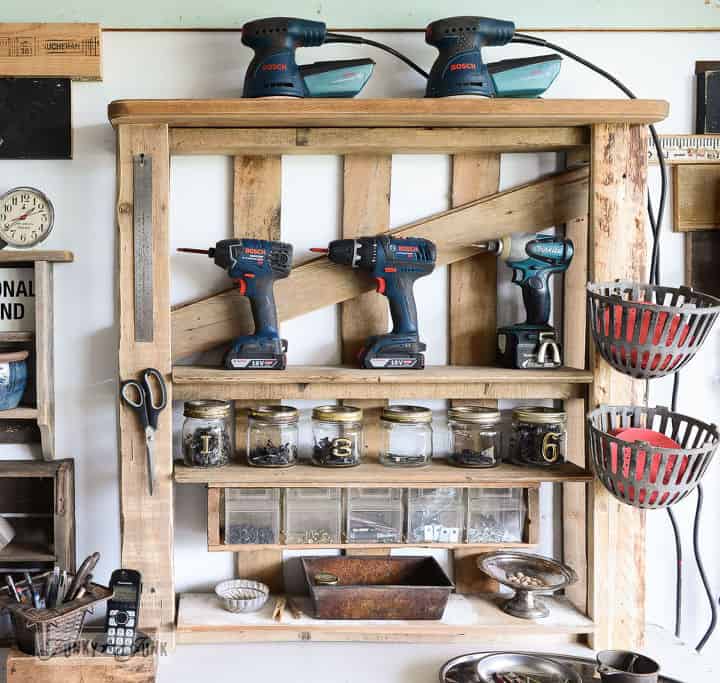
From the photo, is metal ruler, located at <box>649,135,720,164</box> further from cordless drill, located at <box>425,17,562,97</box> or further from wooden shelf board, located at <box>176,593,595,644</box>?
wooden shelf board, located at <box>176,593,595,644</box>

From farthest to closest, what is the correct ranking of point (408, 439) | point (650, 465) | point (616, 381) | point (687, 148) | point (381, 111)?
point (687, 148), point (408, 439), point (616, 381), point (381, 111), point (650, 465)

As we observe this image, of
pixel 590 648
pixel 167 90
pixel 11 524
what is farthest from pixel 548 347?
pixel 11 524

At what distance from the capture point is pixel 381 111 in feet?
5.68

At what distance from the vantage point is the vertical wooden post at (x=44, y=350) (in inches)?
73.8

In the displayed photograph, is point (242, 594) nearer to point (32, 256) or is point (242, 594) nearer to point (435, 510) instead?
point (435, 510)

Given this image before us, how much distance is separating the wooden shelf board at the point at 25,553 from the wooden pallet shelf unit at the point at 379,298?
26 centimetres

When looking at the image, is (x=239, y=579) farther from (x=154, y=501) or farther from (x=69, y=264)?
(x=69, y=264)

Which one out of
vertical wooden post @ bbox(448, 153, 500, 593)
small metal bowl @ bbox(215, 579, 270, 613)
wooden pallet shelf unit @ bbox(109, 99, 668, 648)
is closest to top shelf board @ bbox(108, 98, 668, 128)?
wooden pallet shelf unit @ bbox(109, 99, 668, 648)

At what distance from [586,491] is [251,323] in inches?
38.5

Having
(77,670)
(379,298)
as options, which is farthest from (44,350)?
(379,298)

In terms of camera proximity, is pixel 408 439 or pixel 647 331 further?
pixel 408 439

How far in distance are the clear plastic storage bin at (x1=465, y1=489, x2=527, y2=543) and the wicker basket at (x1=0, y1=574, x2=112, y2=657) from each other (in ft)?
2.98

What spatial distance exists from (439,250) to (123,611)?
119 cm

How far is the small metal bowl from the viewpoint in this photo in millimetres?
1887
